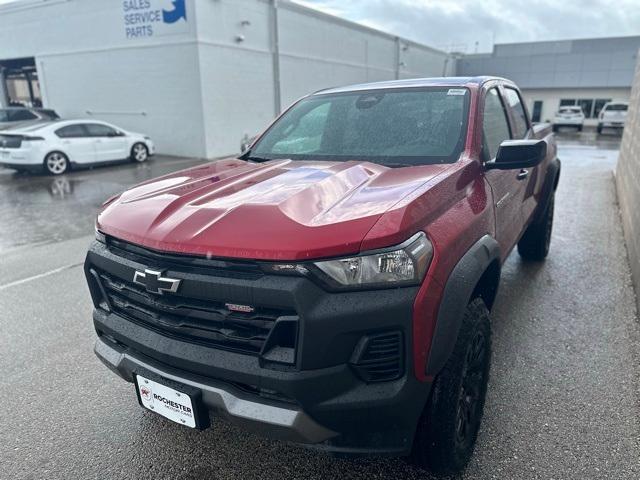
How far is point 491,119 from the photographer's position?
3213mm

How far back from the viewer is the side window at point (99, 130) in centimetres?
1297

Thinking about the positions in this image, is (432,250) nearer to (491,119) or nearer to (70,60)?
(491,119)

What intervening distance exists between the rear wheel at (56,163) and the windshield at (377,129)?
418 inches

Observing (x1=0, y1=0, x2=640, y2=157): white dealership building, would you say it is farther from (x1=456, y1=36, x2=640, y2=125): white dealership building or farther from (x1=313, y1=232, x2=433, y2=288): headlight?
(x1=456, y1=36, x2=640, y2=125): white dealership building

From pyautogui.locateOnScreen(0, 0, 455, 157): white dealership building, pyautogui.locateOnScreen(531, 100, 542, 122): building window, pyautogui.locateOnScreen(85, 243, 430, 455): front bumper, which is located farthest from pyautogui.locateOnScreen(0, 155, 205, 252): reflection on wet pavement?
pyautogui.locateOnScreen(531, 100, 542, 122): building window

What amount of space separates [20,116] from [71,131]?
4497mm

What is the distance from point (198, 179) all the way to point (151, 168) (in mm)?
11769

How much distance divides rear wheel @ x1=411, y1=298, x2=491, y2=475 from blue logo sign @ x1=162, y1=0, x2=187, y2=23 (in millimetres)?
15132

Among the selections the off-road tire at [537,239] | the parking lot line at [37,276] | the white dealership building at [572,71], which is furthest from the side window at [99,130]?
the white dealership building at [572,71]

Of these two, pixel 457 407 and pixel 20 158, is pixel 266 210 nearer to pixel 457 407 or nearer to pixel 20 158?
pixel 457 407

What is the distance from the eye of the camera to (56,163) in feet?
39.9

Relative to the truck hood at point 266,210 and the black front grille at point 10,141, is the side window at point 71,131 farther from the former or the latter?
the truck hood at point 266,210

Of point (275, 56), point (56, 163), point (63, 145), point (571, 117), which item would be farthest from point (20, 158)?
point (571, 117)

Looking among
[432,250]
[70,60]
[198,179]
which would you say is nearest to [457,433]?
[432,250]
